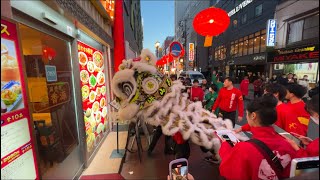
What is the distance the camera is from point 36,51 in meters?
2.49

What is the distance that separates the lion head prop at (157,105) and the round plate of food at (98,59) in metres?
2.10

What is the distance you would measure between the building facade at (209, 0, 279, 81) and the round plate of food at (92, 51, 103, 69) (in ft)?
61.0

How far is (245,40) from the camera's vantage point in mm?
23141

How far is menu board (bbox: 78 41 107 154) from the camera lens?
3.92 m

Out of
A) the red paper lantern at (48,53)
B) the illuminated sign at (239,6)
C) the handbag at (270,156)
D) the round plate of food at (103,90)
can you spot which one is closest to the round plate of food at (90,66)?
the round plate of food at (103,90)

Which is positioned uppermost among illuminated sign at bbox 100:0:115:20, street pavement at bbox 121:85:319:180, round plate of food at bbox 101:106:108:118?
illuminated sign at bbox 100:0:115:20

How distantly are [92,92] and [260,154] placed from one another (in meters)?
3.94

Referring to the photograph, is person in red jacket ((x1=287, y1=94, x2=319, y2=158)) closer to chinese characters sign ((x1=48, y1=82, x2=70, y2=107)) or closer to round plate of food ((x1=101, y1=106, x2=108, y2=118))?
chinese characters sign ((x1=48, y1=82, x2=70, y2=107))

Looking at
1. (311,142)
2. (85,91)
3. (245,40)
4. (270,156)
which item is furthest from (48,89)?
(245,40)

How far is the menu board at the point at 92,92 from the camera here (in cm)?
392

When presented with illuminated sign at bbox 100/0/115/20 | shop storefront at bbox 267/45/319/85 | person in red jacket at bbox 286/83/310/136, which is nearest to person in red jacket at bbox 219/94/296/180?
person in red jacket at bbox 286/83/310/136

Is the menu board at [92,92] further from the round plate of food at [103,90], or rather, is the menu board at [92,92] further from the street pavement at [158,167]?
the street pavement at [158,167]

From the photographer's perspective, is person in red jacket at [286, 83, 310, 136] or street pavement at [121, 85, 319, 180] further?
street pavement at [121, 85, 319, 180]

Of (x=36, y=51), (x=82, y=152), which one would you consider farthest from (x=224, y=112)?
(x=36, y=51)
